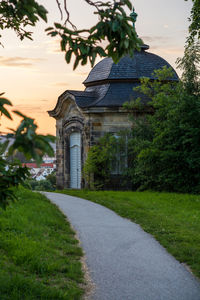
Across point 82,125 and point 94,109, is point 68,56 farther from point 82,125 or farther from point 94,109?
point 82,125

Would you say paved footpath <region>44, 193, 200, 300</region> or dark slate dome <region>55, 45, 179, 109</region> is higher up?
dark slate dome <region>55, 45, 179, 109</region>

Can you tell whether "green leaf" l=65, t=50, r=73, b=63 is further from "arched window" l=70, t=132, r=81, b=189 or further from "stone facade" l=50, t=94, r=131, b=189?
"arched window" l=70, t=132, r=81, b=189

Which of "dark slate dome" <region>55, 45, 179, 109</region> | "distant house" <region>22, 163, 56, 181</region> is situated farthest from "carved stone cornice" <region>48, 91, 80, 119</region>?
"distant house" <region>22, 163, 56, 181</region>

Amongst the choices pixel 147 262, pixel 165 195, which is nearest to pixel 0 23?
pixel 147 262

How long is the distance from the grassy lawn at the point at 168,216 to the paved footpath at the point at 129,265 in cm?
28

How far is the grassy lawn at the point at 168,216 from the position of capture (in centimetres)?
880

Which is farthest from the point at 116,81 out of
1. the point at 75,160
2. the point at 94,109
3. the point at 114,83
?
the point at 75,160

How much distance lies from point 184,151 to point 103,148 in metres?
4.90

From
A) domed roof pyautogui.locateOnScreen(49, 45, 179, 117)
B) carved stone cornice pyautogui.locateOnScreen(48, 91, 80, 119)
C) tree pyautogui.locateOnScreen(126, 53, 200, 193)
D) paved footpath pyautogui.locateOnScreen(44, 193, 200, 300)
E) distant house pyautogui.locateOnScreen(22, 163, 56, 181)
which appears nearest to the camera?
distant house pyautogui.locateOnScreen(22, 163, 56, 181)

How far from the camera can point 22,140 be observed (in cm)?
338

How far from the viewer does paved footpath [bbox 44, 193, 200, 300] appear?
6.32 metres

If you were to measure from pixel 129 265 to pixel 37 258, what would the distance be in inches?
63.0

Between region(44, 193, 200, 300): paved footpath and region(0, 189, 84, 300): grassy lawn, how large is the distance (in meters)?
0.33

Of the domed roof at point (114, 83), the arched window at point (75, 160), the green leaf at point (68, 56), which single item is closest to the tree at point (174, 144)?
the domed roof at point (114, 83)
